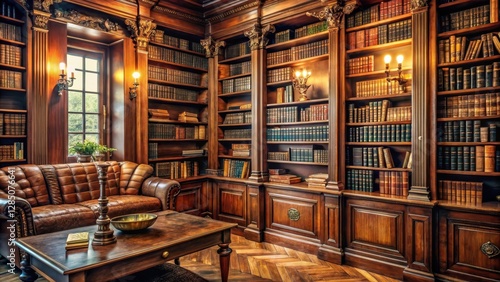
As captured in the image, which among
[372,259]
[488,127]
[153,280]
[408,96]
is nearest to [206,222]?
[153,280]

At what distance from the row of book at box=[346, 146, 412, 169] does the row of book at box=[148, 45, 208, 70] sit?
2.67 m

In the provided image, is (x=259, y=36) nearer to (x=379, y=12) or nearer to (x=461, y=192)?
(x=379, y=12)

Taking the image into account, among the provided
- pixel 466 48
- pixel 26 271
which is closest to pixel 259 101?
pixel 466 48

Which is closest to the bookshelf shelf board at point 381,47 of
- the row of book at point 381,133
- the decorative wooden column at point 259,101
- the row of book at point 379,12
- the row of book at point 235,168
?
the row of book at point 379,12

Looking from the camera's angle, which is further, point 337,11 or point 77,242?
point 337,11

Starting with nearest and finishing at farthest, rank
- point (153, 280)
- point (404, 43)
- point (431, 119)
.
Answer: point (153, 280) → point (431, 119) → point (404, 43)

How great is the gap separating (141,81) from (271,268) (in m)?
2.83

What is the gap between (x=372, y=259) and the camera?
3252 millimetres

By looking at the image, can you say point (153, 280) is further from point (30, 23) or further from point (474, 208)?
point (30, 23)

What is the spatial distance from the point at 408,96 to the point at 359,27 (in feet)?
2.96

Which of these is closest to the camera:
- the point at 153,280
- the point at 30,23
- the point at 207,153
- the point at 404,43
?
the point at 153,280

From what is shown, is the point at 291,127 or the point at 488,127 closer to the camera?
the point at 488,127

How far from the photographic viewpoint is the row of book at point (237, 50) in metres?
4.63

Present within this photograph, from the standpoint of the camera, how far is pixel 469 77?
2891 mm
